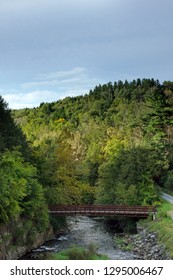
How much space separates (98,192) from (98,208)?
7.50 meters

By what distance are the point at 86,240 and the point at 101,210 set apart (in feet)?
7.65

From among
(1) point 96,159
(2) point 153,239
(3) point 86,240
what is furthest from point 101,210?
(1) point 96,159

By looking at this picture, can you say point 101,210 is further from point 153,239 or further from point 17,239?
point 17,239

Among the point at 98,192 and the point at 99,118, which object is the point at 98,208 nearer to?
the point at 98,192

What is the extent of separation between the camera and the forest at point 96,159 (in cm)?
2133

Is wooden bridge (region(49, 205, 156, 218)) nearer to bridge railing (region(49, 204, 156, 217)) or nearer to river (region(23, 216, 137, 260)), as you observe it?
bridge railing (region(49, 204, 156, 217))

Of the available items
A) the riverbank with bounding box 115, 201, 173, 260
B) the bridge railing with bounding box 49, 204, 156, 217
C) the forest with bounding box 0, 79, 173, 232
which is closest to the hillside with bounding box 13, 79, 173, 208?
the forest with bounding box 0, 79, 173, 232

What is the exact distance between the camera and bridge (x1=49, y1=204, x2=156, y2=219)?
25.4 metres

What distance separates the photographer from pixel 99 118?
61.1 meters

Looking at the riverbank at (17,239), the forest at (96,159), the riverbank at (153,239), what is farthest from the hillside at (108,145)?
the riverbank at (17,239)

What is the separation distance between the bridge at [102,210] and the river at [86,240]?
5.17 feet

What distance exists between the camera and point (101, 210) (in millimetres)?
25469

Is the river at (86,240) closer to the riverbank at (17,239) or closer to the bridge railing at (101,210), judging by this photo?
the riverbank at (17,239)

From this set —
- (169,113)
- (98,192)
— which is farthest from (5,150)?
(169,113)
